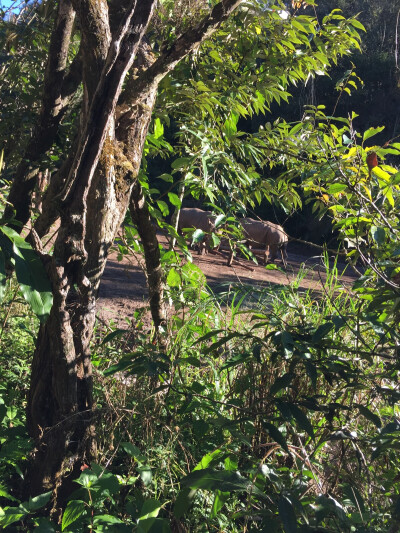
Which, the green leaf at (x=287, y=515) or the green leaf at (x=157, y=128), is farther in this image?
the green leaf at (x=157, y=128)

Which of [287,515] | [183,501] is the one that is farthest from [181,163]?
[287,515]

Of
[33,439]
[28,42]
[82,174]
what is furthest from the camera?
[28,42]

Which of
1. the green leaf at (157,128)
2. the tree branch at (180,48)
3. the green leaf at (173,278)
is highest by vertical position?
the tree branch at (180,48)

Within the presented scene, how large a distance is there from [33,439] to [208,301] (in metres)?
1.18

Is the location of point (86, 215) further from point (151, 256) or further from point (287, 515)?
point (287, 515)

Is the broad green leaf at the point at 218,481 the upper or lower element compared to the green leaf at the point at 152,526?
upper

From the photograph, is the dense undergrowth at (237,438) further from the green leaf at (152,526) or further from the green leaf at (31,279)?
the green leaf at (31,279)

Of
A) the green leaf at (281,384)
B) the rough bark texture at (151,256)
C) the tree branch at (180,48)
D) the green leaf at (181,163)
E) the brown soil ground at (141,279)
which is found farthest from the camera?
the brown soil ground at (141,279)

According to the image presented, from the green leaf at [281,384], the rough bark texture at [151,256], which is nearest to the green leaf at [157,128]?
the rough bark texture at [151,256]

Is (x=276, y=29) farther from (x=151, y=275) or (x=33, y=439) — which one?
(x=33, y=439)

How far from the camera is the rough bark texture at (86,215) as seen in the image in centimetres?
203

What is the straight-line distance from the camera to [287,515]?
4.33ft

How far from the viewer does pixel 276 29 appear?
3195mm

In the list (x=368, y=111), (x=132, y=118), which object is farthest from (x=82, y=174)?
(x=368, y=111)
